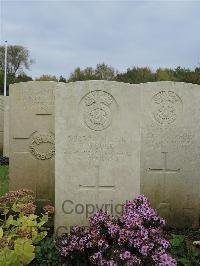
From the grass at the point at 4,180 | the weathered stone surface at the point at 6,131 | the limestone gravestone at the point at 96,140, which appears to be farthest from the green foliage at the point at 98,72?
the limestone gravestone at the point at 96,140

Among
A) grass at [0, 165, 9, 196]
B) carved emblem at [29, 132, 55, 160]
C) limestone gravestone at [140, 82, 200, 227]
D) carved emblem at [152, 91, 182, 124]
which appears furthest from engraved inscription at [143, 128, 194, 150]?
grass at [0, 165, 9, 196]

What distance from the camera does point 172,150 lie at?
700cm

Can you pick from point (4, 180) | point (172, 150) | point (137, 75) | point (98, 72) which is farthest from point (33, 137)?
point (98, 72)

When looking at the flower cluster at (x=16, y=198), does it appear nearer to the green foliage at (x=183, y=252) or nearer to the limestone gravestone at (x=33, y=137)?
the green foliage at (x=183, y=252)

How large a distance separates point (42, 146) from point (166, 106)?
1.76 m

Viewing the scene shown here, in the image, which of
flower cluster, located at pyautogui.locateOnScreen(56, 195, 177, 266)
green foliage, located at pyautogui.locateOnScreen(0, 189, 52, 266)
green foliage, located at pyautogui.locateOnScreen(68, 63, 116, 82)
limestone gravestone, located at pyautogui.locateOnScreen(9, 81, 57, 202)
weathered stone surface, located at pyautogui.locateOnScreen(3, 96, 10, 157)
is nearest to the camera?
flower cluster, located at pyautogui.locateOnScreen(56, 195, 177, 266)

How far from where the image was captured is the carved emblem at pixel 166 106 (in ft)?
22.6

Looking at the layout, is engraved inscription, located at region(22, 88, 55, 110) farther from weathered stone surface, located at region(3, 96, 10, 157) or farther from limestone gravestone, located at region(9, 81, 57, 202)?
weathered stone surface, located at region(3, 96, 10, 157)

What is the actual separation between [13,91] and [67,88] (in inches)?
70.5

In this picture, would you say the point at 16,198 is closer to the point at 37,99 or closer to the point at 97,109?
the point at 97,109

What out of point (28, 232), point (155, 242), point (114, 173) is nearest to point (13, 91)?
point (114, 173)

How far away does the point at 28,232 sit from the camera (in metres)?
4.40

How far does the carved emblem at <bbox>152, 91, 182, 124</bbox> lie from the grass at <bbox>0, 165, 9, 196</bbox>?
10.1ft

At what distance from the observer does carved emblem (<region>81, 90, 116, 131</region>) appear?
17.4 ft
